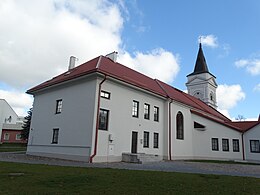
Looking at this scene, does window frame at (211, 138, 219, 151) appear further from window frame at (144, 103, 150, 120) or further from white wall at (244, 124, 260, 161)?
window frame at (144, 103, 150, 120)

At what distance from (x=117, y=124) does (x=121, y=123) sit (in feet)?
1.41

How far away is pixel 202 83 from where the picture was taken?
4172cm

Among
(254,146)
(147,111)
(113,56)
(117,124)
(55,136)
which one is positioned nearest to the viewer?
(117,124)

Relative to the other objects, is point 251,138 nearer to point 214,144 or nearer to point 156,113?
point 214,144

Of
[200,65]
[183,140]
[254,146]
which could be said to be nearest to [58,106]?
[183,140]

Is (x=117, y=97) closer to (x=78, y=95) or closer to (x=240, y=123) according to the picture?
(x=78, y=95)

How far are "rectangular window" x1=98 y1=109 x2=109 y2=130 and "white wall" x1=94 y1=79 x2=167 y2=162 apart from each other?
24 cm

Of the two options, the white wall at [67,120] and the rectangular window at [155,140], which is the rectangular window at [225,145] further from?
the white wall at [67,120]

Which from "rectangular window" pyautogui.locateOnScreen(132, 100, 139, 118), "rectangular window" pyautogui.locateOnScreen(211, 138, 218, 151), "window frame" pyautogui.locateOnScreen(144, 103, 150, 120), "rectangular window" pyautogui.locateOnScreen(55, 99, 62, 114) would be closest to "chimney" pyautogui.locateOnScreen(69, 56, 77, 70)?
"rectangular window" pyautogui.locateOnScreen(55, 99, 62, 114)

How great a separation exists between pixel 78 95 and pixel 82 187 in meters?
11.1

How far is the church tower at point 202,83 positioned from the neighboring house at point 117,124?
13980 mm

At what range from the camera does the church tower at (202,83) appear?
4103 centimetres

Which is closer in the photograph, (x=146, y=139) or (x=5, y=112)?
(x=146, y=139)

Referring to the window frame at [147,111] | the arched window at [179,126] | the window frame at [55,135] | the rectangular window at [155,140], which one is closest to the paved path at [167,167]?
the window frame at [55,135]
